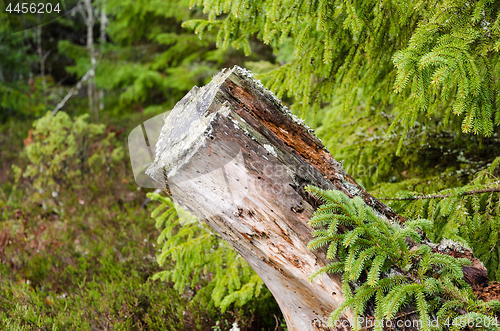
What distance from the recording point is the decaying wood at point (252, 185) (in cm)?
168

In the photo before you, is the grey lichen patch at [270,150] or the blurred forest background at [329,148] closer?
the grey lichen patch at [270,150]

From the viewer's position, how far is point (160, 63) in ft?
31.6

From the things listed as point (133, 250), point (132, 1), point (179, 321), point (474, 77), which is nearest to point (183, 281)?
point (179, 321)

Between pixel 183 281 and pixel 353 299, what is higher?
pixel 353 299

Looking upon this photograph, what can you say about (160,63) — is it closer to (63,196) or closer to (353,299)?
(63,196)

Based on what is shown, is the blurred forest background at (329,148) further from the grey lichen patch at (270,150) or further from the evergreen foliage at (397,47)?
the grey lichen patch at (270,150)

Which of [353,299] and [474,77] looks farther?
[474,77]

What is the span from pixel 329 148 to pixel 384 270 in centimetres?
184

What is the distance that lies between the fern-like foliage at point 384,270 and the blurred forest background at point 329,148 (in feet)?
1.60

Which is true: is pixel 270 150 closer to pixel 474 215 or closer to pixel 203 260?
pixel 474 215

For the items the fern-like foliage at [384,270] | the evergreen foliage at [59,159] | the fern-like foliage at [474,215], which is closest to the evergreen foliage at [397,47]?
the fern-like foliage at [474,215]

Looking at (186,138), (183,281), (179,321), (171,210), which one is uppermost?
(186,138)

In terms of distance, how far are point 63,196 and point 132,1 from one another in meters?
6.38

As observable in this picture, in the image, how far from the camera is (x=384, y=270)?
1688mm
